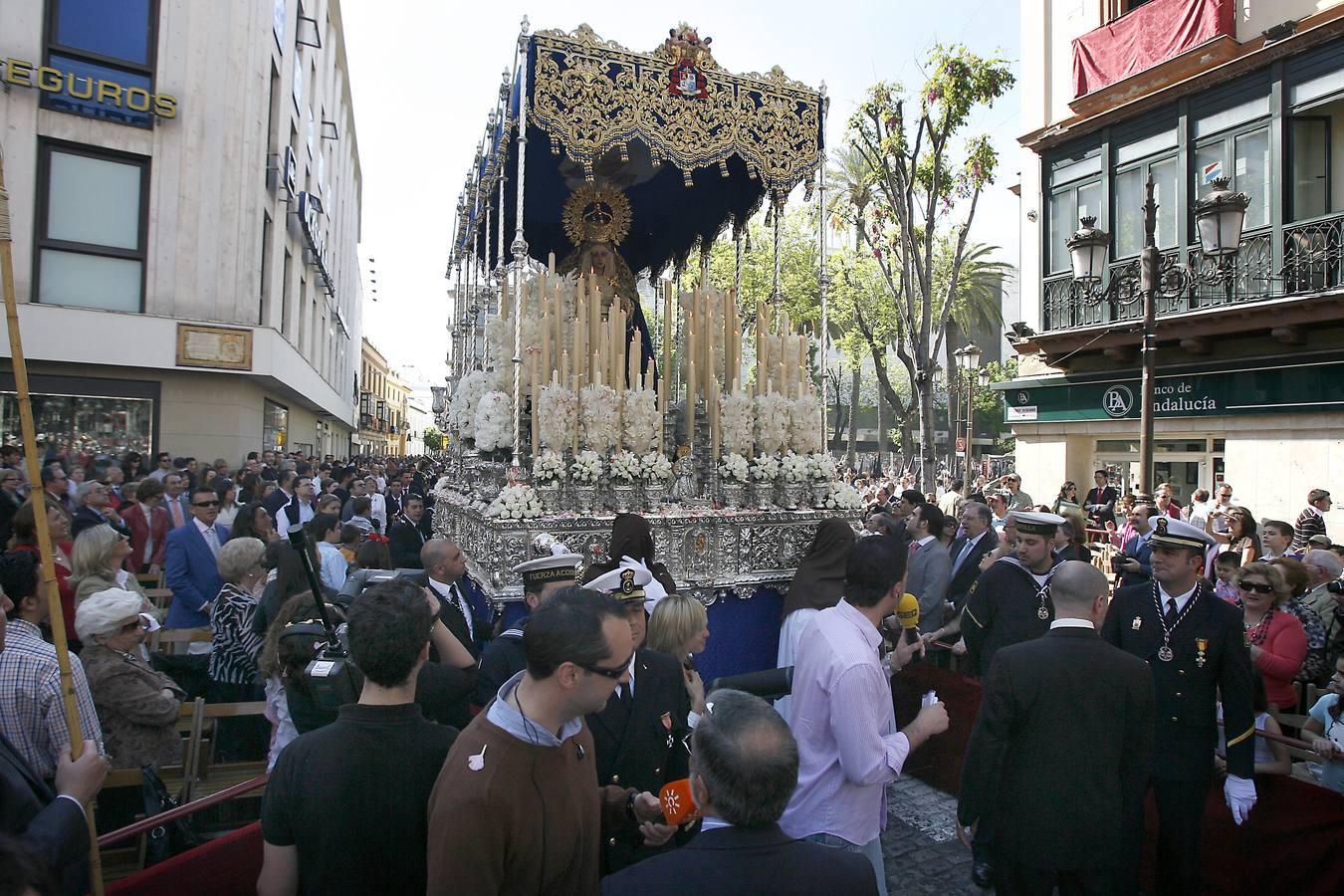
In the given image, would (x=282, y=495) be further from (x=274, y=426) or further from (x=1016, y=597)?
(x=274, y=426)

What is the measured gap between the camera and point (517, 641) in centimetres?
361

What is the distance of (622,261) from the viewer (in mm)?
11703

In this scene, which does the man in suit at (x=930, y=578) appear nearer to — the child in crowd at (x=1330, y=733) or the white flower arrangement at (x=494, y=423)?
the child in crowd at (x=1330, y=733)

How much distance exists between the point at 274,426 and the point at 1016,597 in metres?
23.1

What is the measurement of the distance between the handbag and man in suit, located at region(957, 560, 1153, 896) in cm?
330

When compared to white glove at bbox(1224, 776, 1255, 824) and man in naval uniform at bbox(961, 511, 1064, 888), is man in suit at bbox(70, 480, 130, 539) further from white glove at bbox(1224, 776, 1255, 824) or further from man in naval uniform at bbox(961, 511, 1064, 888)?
white glove at bbox(1224, 776, 1255, 824)

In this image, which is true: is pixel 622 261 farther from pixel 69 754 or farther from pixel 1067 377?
pixel 1067 377

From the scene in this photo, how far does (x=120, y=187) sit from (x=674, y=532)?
15.6m

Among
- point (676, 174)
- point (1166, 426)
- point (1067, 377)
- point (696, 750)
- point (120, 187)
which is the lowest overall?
point (696, 750)

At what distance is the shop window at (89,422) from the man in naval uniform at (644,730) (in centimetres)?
1675

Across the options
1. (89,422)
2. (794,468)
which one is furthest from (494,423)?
(89,422)

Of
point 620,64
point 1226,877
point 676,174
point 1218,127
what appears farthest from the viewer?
point 1218,127

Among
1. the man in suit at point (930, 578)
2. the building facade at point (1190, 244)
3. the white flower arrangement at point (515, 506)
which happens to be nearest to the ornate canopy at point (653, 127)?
the white flower arrangement at point (515, 506)

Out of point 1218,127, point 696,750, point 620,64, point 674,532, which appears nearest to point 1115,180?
point 1218,127
